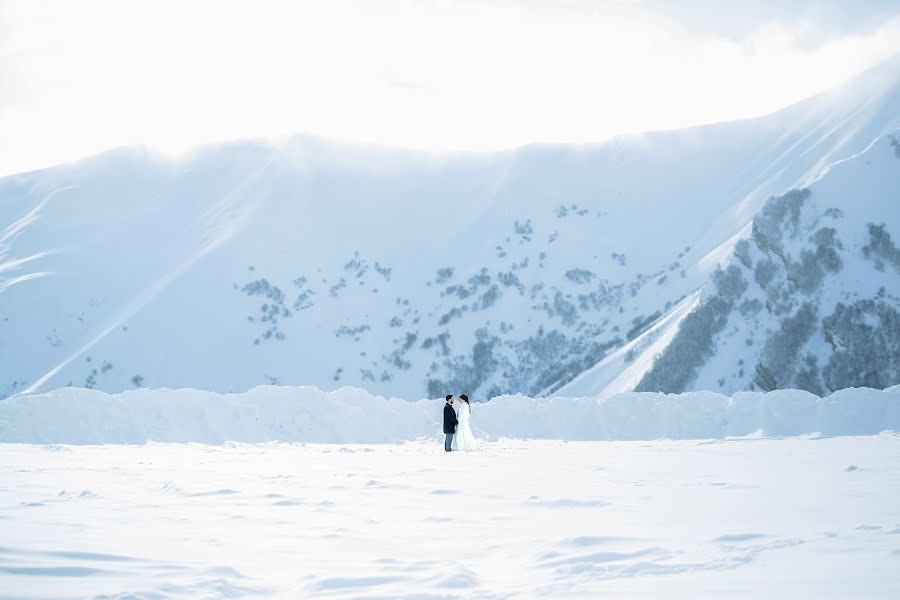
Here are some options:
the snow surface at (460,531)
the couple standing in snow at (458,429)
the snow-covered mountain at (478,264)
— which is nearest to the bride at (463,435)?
the couple standing in snow at (458,429)

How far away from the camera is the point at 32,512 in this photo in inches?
311

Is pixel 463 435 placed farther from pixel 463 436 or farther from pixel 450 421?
pixel 450 421

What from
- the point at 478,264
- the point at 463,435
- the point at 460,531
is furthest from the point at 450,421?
the point at 478,264

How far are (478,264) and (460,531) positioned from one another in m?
85.5

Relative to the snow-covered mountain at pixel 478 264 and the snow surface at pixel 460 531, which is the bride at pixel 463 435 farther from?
the snow-covered mountain at pixel 478 264

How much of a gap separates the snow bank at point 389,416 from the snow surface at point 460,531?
8237 millimetres

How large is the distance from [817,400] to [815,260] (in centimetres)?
3300

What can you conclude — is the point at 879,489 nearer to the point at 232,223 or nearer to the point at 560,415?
the point at 560,415

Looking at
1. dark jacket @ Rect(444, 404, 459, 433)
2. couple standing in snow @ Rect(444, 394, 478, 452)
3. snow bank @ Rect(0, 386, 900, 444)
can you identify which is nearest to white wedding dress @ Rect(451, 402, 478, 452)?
couple standing in snow @ Rect(444, 394, 478, 452)

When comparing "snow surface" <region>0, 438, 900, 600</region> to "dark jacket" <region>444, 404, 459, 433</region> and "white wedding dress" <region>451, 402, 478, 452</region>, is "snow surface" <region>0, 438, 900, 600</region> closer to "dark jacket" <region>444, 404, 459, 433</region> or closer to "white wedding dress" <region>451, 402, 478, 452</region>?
"white wedding dress" <region>451, 402, 478, 452</region>

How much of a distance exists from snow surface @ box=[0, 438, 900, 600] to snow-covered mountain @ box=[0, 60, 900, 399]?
39822 mm

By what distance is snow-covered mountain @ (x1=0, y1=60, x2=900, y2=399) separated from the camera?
50875mm

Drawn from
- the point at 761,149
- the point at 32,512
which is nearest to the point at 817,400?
the point at 32,512

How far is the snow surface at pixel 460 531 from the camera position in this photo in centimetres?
501
